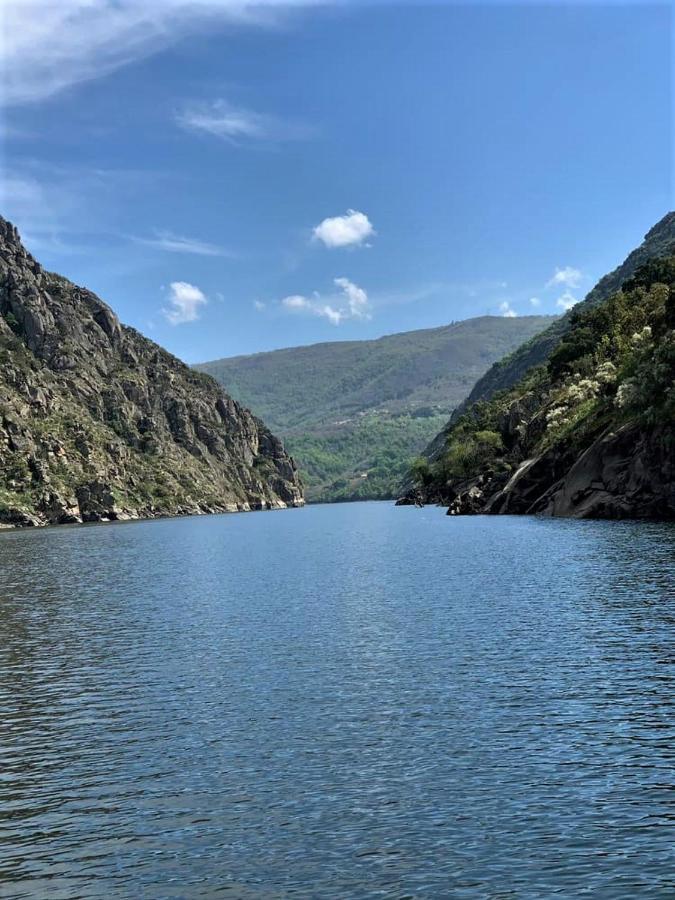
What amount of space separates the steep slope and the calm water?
203ft

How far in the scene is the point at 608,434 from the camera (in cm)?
13025

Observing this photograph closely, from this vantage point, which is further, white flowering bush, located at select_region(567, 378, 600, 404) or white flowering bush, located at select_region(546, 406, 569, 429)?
white flowering bush, located at select_region(567, 378, 600, 404)

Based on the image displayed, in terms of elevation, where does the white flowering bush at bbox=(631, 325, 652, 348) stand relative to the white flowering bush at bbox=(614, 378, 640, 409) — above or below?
above

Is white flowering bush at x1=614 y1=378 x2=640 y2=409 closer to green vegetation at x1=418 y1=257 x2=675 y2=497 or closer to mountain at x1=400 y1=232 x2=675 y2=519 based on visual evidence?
green vegetation at x1=418 y1=257 x2=675 y2=497

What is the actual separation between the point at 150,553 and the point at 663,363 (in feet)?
259

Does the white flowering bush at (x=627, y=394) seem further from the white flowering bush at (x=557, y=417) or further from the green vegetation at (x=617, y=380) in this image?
the white flowering bush at (x=557, y=417)

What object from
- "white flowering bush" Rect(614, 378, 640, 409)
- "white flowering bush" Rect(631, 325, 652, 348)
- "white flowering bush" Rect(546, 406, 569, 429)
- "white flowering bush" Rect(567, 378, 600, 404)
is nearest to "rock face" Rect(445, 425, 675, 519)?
"white flowering bush" Rect(614, 378, 640, 409)

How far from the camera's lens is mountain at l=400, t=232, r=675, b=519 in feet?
380

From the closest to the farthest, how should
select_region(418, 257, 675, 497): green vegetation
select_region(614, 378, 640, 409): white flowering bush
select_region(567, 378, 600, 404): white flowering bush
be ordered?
Answer: select_region(418, 257, 675, 497): green vegetation → select_region(614, 378, 640, 409): white flowering bush → select_region(567, 378, 600, 404): white flowering bush

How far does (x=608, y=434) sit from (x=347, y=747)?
370ft

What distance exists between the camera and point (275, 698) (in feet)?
108

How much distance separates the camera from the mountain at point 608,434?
4560 inches

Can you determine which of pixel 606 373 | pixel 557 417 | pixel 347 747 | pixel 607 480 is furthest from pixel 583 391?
pixel 347 747

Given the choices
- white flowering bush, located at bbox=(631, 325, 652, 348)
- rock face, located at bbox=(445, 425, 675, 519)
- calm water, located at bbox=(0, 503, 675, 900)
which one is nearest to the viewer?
calm water, located at bbox=(0, 503, 675, 900)
